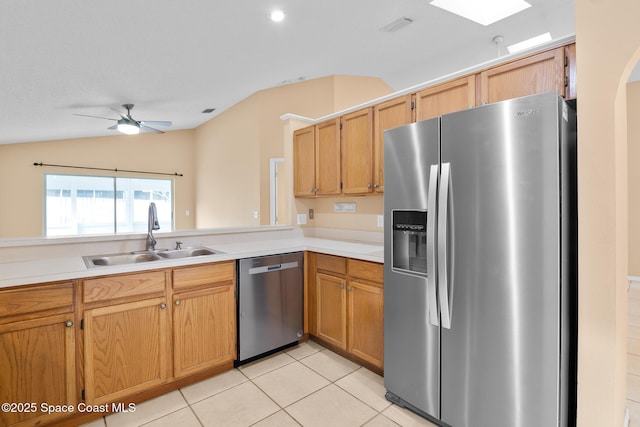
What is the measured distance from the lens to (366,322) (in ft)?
7.16

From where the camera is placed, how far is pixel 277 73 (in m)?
4.21

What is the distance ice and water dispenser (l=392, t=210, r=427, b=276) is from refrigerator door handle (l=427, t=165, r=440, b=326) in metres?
0.08

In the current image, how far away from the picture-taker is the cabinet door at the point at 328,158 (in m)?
2.86

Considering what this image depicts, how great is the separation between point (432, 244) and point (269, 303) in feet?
4.64

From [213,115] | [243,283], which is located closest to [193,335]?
[243,283]

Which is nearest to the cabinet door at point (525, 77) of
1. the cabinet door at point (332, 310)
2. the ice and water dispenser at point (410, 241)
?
the ice and water dispenser at point (410, 241)

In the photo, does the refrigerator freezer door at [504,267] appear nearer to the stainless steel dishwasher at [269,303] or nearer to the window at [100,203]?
the stainless steel dishwasher at [269,303]

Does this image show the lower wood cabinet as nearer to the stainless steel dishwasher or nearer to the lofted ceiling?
the stainless steel dishwasher

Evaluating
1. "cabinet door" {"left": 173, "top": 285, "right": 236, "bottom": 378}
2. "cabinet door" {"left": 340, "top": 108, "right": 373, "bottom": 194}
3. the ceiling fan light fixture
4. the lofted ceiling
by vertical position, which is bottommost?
"cabinet door" {"left": 173, "top": 285, "right": 236, "bottom": 378}

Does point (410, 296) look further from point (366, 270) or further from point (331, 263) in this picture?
point (331, 263)

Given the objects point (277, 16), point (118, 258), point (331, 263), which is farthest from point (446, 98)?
point (118, 258)

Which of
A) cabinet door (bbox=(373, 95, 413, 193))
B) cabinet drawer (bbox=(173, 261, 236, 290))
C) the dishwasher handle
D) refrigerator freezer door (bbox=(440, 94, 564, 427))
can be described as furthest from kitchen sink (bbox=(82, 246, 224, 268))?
refrigerator freezer door (bbox=(440, 94, 564, 427))

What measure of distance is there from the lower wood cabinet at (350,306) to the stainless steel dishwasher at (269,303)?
0.17 metres

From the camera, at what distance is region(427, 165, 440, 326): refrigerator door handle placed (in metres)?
1.55
